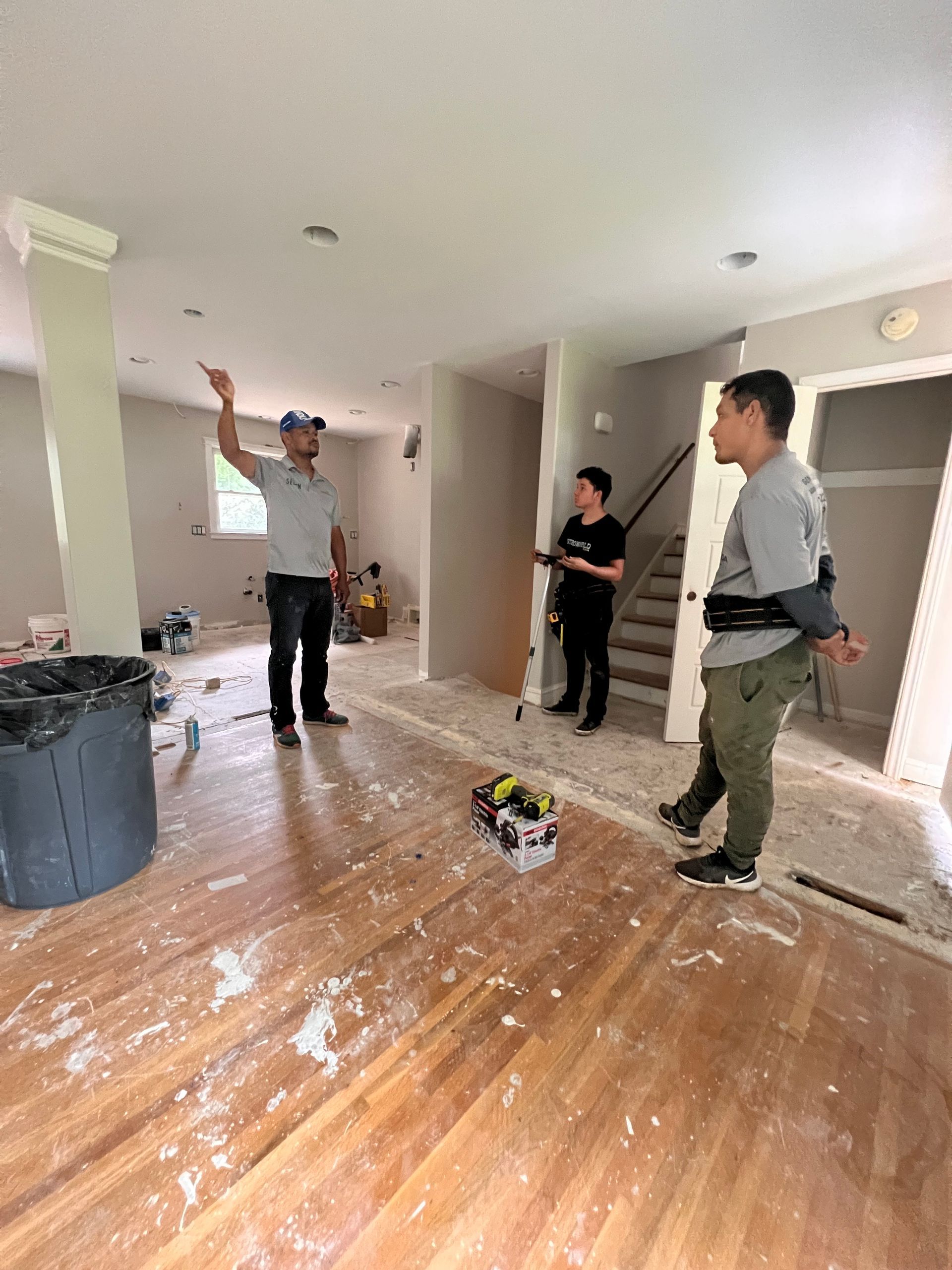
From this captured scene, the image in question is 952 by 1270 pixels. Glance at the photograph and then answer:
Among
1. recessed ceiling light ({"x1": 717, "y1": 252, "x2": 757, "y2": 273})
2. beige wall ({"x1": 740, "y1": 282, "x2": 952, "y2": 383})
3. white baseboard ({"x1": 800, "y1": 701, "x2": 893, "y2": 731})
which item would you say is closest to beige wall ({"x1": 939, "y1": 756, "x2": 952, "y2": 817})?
white baseboard ({"x1": 800, "y1": 701, "x2": 893, "y2": 731})

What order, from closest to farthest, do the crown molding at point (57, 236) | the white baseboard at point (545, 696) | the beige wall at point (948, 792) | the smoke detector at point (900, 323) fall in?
the crown molding at point (57, 236) → the beige wall at point (948, 792) → the smoke detector at point (900, 323) → the white baseboard at point (545, 696)

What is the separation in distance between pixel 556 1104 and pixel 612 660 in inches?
131

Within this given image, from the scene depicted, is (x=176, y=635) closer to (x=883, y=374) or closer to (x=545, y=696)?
(x=545, y=696)

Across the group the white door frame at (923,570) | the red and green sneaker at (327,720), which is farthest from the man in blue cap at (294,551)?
the white door frame at (923,570)

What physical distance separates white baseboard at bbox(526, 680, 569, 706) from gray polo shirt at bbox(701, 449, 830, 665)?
2.04 m

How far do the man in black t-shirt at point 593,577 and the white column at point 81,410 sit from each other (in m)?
2.37

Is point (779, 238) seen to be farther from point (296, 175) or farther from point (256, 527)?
point (256, 527)

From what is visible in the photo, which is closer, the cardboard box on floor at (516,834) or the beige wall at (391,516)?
the cardboard box on floor at (516,834)

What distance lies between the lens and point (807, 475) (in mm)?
1443

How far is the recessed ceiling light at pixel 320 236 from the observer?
2.16m

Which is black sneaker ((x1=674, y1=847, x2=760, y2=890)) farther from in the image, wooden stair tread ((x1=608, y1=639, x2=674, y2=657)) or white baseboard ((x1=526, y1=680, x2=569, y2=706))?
wooden stair tread ((x1=608, y1=639, x2=674, y2=657))

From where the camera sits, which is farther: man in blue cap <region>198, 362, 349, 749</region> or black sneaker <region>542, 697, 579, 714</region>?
black sneaker <region>542, 697, 579, 714</region>

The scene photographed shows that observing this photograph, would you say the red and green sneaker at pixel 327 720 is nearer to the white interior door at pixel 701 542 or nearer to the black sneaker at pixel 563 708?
the black sneaker at pixel 563 708

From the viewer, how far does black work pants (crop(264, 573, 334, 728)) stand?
2.63m
